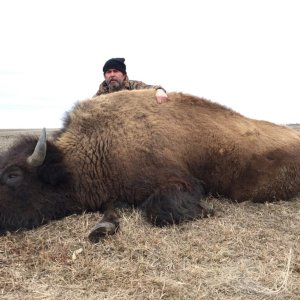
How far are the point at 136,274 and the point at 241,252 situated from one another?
103 cm

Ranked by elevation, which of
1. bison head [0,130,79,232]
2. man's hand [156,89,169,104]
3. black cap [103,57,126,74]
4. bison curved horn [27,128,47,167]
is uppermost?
black cap [103,57,126,74]

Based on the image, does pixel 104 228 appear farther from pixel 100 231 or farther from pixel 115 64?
pixel 115 64

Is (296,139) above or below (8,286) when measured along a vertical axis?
above

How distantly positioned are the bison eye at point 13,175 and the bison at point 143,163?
0.4 inches

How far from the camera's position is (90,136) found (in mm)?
5258

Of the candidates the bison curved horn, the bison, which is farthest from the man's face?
the bison curved horn

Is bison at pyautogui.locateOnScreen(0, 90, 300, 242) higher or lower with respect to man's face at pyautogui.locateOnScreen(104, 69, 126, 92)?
lower

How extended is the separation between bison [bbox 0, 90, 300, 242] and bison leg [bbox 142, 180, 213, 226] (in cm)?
1

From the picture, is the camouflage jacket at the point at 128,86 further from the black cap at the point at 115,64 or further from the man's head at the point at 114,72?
the black cap at the point at 115,64

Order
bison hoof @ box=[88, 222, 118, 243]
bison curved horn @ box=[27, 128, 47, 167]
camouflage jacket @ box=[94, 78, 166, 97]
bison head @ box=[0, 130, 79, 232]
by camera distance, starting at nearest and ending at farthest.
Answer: bison hoof @ box=[88, 222, 118, 243] < bison head @ box=[0, 130, 79, 232] < bison curved horn @ box=[27, 128, 47, 167] < camouflage jacket @ box=[94, 78, 166, 97]

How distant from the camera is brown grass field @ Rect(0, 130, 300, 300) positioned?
10.2 feet

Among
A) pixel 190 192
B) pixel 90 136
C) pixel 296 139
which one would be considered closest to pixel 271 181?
pixel 296 139

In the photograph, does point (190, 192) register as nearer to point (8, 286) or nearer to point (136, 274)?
point (136, 274)

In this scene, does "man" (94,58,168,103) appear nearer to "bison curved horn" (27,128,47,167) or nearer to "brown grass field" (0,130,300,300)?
"bison curved horn" (27,128,47,167)
